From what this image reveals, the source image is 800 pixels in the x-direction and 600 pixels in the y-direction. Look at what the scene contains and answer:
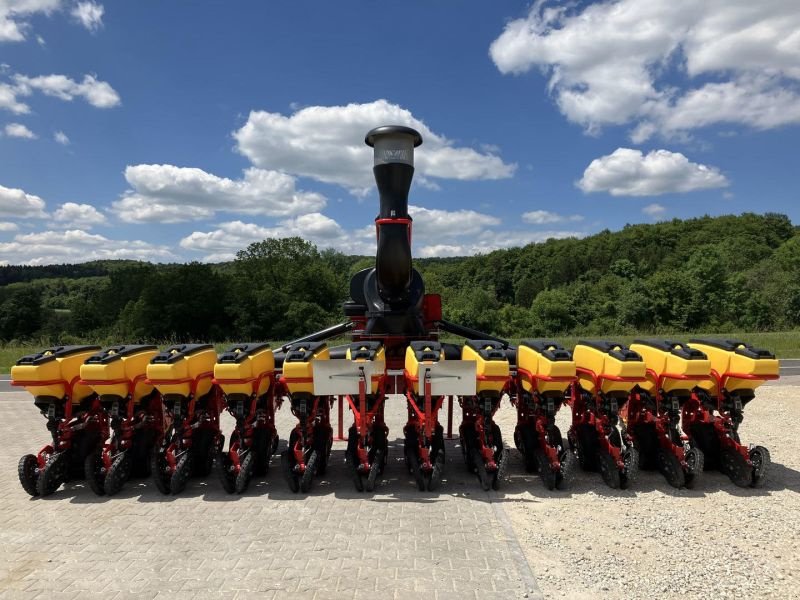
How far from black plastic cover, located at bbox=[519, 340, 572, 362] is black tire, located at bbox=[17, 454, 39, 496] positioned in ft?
20.9

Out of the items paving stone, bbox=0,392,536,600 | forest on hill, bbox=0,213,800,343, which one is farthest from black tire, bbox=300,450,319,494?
forest on hill, bbox=0,213,800,343

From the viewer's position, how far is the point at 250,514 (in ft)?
18.6

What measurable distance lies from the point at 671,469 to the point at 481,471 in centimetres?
232

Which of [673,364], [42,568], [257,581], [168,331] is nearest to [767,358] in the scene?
[673,364]

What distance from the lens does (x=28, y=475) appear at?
20.6 ft

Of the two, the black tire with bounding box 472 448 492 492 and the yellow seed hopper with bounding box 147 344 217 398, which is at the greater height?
the yellow seed hopper with bounding box 147 344 217 398

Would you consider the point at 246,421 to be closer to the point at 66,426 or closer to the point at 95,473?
the point at 95,473

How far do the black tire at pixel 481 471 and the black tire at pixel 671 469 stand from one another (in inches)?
87.3

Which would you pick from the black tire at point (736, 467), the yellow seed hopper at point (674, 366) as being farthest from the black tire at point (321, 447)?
the black tire at point (736, 467)

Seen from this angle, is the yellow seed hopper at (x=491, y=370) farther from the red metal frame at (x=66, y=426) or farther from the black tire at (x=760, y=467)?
the red metal frame at (x=66, y=426)

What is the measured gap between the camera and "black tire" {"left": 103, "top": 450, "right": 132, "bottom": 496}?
625 centimetres

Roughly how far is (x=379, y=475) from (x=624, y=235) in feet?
264

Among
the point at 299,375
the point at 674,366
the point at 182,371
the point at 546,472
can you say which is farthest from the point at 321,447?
the point at 674,366

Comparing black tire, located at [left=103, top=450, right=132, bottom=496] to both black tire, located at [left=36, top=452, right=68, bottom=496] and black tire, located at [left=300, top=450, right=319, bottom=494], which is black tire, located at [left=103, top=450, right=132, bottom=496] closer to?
black tire, located at [left=36, top=452, right=68, bottom=496]
